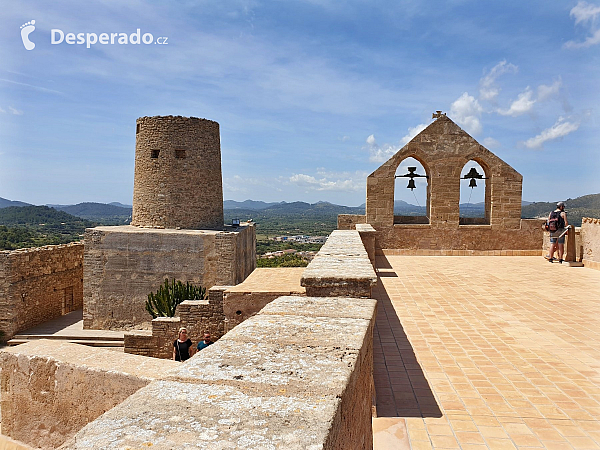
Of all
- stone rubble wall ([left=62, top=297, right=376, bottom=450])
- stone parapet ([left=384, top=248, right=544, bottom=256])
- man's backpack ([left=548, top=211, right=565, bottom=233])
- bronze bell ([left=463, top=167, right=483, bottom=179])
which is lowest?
stone parapet ([left=384, top=248, right=544, bottom=256])

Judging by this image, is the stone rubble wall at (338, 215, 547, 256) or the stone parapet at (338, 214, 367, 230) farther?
the stone parapet at (338, 214, 367, 230)

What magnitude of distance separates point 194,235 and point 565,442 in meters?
12.2

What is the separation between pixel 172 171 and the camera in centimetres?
1492

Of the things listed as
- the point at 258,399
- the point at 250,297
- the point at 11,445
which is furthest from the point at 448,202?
the point at 258,399

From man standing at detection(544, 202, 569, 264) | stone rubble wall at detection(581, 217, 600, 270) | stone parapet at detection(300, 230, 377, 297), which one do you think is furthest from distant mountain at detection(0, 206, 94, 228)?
stone parapet at detection(300, 230, 377, 297)

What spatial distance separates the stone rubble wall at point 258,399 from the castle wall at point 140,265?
39.5 feet

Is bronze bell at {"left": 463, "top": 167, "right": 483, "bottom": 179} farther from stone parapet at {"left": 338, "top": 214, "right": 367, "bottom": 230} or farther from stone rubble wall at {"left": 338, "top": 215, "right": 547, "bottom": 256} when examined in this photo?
stone parapet at {"left": 338, "top": 214, "right": 367, "bottom": 230}

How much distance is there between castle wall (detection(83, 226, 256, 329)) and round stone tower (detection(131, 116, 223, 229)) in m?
0.86

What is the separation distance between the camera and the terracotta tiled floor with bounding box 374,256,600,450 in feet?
9.45

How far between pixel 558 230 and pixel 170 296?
1038 centimetres

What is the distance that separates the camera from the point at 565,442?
107 inches

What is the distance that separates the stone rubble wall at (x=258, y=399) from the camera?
111cm

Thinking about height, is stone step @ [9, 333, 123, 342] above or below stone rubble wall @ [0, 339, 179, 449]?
below

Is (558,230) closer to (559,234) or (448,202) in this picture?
(559,234)
